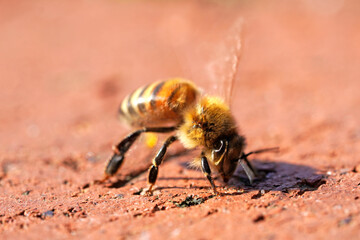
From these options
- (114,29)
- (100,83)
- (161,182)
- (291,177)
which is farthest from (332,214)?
(114,29)

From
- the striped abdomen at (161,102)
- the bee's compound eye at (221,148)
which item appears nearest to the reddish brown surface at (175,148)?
the bee's compound eye at (221,148)

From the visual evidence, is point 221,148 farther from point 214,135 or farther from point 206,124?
point 206,124

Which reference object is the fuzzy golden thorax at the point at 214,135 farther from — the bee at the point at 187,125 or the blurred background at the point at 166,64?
the blurred background at the point at 166,64

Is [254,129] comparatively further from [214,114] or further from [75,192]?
[75,192]

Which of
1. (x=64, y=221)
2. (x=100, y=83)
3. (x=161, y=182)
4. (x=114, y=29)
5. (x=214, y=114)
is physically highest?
(x=114, y=29)

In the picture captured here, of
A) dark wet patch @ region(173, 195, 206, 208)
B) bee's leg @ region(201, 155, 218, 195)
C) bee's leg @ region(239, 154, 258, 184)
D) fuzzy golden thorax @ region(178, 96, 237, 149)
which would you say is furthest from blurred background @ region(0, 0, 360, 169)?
dark wet patch @ region(173, 195, 206, 208)

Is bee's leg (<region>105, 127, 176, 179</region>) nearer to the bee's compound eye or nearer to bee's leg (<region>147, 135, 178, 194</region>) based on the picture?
bee's leg (<region>147, 135, 178, 194</region>)

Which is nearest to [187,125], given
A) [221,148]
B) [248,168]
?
[221,148]
